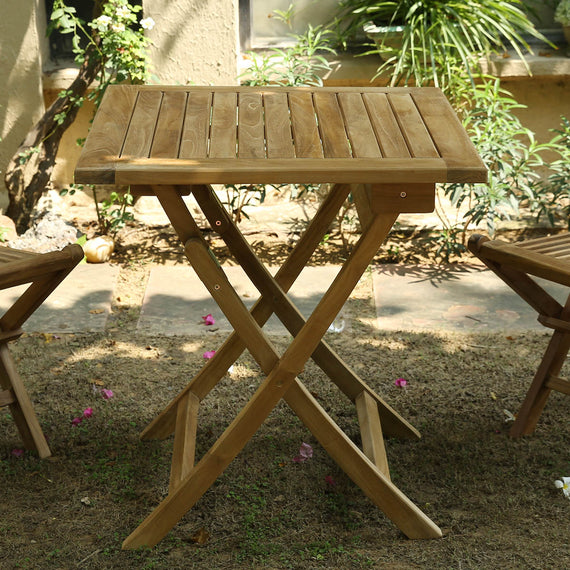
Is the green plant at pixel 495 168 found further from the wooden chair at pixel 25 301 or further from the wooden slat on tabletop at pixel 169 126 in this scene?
the wooden chair at pixel 25 301

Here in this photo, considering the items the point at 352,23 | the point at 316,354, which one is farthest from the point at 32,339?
the point at 352,23

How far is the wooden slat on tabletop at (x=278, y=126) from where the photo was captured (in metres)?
2.00

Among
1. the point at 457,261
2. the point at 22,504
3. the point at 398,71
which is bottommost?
the point at 457,261

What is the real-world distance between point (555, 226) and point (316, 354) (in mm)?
2545

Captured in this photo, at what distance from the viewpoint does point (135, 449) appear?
271cm

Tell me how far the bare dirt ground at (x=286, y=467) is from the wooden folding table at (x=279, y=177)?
14 centimetres

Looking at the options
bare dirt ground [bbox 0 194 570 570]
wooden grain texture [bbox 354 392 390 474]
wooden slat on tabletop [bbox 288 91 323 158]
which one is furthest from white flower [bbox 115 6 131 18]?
wooden grain texture [bbox 354 392 390 474]

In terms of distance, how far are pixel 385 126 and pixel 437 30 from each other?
2.49 meters

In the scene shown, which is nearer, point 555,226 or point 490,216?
point 490,216

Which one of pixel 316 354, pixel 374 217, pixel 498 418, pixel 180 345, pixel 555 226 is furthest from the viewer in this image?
pixel 555 226

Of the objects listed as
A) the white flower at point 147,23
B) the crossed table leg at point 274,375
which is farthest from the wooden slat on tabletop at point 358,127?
the white flower at point 147,23

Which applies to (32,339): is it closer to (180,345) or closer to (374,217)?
(180,345)

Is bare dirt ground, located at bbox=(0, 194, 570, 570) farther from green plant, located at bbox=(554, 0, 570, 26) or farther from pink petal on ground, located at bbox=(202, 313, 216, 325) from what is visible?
green plant, located at bbox=(554, 0, 570, 26)

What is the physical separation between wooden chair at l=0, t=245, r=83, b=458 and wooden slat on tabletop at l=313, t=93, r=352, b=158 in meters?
0.86
